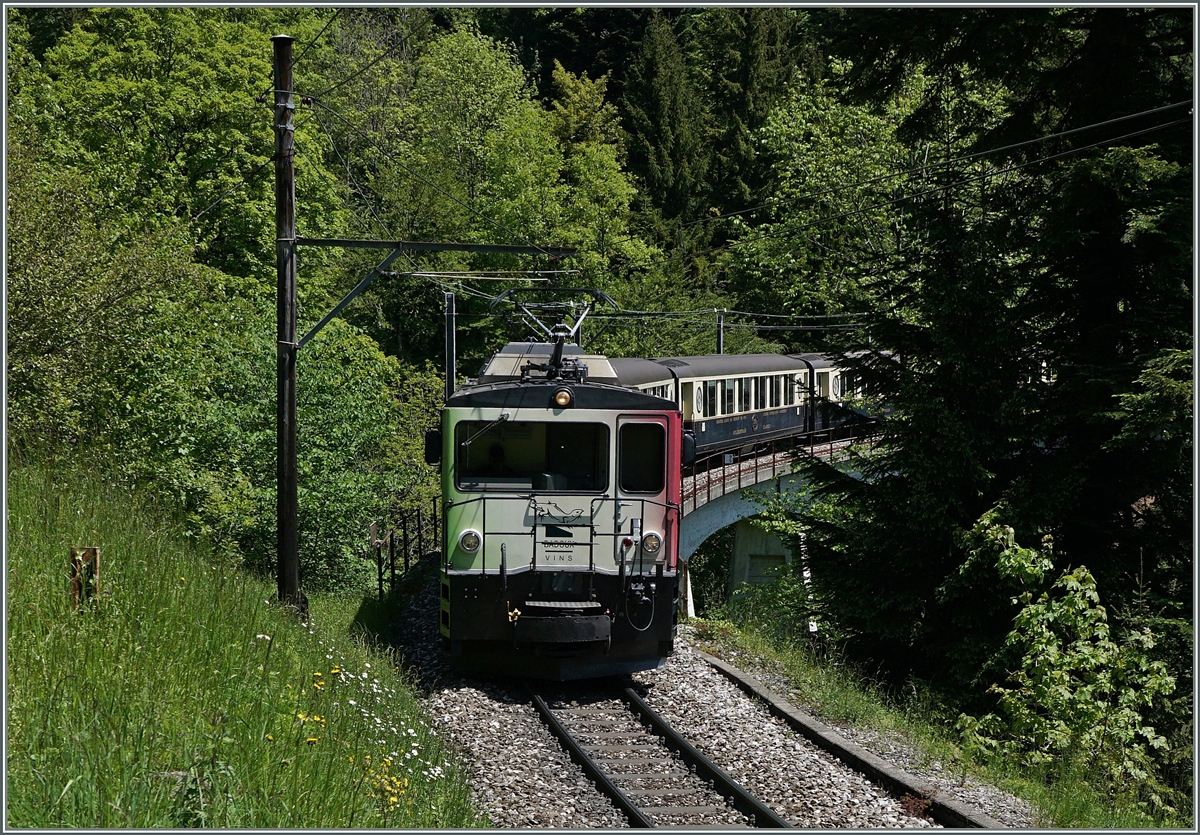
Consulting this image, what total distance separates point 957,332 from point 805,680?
4420 millimetres

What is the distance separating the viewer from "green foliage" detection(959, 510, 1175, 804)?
9.34 m

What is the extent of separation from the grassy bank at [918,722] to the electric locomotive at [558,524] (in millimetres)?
1660

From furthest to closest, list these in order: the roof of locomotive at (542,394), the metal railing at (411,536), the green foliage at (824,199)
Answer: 1. the green foliage at (824,199)
2. the metal railing at (411,536)
3. the roof of locomotive at (542,394)

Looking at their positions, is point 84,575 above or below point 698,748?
above

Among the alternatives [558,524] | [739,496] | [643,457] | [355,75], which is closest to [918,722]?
[643,457]

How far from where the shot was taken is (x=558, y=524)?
11.3 m

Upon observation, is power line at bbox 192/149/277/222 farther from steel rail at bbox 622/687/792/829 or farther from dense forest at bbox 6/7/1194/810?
steel rail at bbox 622/687/792/829

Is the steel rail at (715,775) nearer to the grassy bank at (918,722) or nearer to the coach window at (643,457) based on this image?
the grassy bank at (918,722)

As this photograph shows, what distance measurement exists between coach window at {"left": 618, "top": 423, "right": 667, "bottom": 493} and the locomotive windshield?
0.74 feet

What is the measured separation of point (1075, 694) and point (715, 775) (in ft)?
11.4

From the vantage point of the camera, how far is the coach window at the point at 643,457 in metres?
11.5

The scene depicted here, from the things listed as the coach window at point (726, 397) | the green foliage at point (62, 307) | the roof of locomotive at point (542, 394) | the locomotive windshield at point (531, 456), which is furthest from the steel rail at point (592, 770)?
the coach window at point (726, 397)

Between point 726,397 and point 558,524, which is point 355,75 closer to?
point 726,397

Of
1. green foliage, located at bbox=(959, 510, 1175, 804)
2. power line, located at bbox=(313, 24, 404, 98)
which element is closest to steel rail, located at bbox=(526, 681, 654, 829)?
green foliage, located at bbox=(959, 510, 1175, 804)
